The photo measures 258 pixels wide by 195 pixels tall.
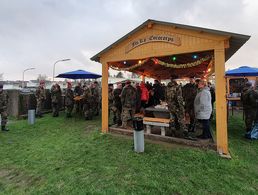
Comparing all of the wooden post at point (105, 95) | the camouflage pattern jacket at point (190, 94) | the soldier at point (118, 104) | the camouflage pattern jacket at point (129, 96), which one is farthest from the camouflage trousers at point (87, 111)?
the camouflage pattern jacket at point (190, 94)

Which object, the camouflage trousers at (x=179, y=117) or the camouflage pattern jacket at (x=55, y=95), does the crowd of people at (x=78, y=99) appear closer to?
the camouflage pattern jacket at (x=55, y=95)

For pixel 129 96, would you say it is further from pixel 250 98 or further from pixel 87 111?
pixel 250 98

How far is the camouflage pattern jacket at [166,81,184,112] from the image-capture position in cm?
632

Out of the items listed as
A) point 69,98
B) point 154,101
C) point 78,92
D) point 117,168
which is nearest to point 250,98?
point 154,101

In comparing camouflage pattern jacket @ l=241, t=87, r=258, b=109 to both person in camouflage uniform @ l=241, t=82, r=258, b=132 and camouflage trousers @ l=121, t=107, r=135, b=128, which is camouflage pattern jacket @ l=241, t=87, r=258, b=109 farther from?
camouflage trousers @ l=121, t=107, r=135, b=128

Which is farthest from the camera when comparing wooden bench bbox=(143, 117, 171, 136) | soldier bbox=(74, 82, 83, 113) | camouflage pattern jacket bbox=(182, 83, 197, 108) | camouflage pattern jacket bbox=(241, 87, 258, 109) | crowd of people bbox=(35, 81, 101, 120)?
soldier bbox=(74, 82, 83, 113)

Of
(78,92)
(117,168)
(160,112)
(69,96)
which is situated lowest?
(117,168)

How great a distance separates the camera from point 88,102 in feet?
35.1

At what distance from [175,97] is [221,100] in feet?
4.58

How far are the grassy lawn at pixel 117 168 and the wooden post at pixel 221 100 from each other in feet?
1.31

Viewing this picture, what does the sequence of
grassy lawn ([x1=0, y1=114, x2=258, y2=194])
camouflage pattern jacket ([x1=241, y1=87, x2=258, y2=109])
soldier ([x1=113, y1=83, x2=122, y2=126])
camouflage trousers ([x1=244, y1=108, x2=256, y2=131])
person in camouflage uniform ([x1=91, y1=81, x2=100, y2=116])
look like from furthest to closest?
1. person in camouflage uniform ([x1=91, y1=81, x2=100, y2=116])
2. soldier ([x1=113, y1=83, x2=122, y2=126])
3. camouflage trousers ([x1=244, y1=108, x2=256, y2=131])
4. camouflage pattern jacket ([x1=241, y1=87, x2=258, y2=109])
5. grassy lawn ([x1=0, y1=114, x2=258, y2=194])

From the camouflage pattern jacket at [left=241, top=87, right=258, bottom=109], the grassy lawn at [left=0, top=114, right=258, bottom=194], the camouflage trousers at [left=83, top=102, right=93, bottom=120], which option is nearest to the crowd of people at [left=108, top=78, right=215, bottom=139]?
the grassy lawn at [left=0, top=114, right=258, bottom=194]

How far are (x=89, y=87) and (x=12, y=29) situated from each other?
1537 cm

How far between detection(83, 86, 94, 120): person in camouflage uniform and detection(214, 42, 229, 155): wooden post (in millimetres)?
6966
